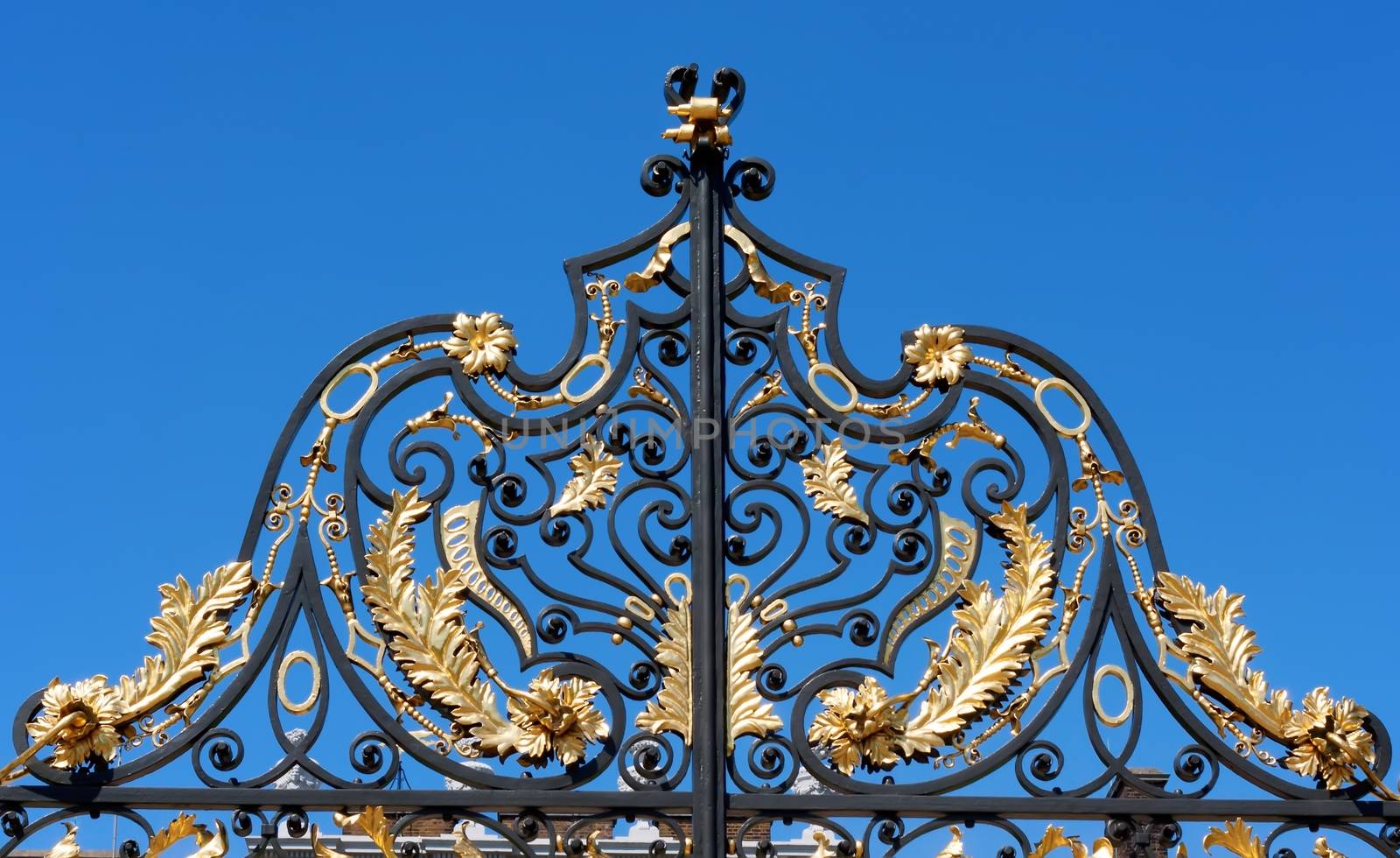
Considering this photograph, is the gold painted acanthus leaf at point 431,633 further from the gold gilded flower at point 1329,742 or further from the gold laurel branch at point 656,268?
the gold gilded flower at point 1329,742

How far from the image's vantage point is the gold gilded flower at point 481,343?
20.9 ft

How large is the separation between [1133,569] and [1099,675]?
0.39 meters

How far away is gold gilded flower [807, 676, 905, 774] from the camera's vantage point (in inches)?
233

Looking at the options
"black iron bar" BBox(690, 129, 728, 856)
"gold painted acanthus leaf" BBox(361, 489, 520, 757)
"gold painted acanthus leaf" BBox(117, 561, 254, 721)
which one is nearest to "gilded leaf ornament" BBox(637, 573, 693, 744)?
"black iron bar" BBox(690, 129, 728, 856)

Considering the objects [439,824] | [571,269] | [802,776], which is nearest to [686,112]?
[571,269]

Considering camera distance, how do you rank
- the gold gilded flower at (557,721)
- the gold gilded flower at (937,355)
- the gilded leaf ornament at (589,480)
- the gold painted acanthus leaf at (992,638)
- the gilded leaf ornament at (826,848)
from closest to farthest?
1. the gilded leaf ornament at (826,848)
2. the gold gilded flower at (557,721)
3. the gold painted acanthus leaf at (992,638)
4. the gilded leaf ornament at (589,480)
5. the gold gilded flower at (937,355)

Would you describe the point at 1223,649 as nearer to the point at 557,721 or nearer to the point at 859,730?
the point at 859,730

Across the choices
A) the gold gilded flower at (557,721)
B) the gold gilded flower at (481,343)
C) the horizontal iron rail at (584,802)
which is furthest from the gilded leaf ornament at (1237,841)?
the gold gilded flower at (481,343)

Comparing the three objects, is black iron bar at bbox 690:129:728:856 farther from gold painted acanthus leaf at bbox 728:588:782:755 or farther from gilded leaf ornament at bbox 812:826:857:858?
gilded leaf ornament at bbox 812:826:857:858

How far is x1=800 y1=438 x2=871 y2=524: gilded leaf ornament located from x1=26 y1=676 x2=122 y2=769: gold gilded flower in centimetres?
230

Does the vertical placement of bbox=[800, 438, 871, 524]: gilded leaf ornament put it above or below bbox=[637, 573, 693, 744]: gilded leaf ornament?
above

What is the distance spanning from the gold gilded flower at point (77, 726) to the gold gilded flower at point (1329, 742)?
3.70 meters

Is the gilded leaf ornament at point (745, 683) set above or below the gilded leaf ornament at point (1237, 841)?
above

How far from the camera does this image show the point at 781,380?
6402 mm
